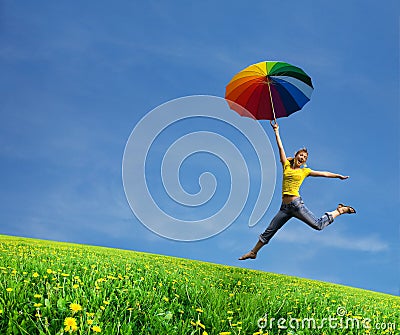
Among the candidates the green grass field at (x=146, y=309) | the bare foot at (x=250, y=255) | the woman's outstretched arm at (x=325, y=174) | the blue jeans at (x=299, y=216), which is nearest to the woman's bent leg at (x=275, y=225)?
the blue jeans at (x=299, y=216)

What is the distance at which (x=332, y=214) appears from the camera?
28.5ft

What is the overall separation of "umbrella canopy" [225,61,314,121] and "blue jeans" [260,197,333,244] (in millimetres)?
1902

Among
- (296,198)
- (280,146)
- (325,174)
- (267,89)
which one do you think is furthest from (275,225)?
(267,89)

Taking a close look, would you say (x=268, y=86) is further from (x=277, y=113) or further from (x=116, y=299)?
(x=116, y=299)

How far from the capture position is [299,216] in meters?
8.61

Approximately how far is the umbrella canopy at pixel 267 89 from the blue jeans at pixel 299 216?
1902mm

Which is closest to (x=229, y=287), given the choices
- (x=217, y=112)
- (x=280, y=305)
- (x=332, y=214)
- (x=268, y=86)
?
(x=280, y=305)

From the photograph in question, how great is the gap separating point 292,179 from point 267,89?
2.00m

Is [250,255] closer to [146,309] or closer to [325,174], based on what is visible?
[325,174]

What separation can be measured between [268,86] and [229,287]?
4.16m

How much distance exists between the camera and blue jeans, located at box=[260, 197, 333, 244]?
854cm

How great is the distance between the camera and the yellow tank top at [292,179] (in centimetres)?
854

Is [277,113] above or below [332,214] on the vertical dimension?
above

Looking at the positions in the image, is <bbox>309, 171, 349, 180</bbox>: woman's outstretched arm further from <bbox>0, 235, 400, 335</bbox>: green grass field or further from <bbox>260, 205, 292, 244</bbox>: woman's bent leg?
<bbox>0, 235, 400, 335</bbox>: green grass field
